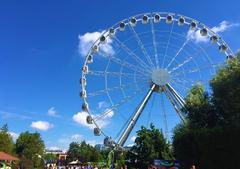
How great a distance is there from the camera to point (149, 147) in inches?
2562

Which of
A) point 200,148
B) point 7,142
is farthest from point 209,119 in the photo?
point 7,142

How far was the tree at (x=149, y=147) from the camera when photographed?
64.6 metres

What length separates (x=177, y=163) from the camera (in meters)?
44.0

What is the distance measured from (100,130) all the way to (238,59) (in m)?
20.6

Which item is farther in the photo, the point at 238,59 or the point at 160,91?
the point at 160,91

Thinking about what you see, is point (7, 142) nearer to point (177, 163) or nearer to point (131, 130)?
point (131, 130)

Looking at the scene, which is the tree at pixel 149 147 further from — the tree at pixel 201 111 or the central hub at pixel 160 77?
the tree at pixel 201 111

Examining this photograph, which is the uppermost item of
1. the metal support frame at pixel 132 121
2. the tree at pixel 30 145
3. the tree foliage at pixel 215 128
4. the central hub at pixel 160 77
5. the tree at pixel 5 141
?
A: the tree at pixel 30 145

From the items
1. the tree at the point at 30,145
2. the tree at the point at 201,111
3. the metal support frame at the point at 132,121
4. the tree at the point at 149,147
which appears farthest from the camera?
the tree at the point at 30,145

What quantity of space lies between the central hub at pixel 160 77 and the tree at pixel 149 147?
14.7 m

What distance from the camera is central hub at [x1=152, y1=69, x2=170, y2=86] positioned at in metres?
52.8

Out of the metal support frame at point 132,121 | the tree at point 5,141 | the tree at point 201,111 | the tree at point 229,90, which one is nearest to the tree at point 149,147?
the metal support frame at point 132,121

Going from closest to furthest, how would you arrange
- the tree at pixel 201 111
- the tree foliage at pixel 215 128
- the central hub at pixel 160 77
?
the tree foliage at pixel 215 128 → the tree at pixel 201 111 → the central hub at pixel 160 77

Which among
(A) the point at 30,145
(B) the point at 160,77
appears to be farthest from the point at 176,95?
(A) the point at 30,145
